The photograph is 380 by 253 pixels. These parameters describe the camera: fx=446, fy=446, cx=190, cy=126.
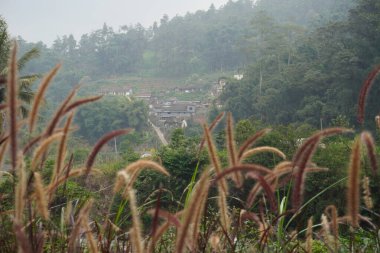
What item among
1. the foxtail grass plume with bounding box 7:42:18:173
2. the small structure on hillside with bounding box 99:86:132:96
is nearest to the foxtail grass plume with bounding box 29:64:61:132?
the foxtail grass plume with bounding box 7:42:18:173

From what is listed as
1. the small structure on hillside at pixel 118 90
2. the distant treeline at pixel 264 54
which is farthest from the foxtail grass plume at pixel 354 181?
the small structure on hillside at pixel 118 90

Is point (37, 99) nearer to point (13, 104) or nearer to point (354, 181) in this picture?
point (13, 104)

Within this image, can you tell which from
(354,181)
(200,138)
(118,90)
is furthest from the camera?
(118,90)

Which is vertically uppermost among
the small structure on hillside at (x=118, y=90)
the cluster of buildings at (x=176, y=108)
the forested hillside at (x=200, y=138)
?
the forested hillside at (x=200, y=138)

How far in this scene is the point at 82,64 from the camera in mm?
59031

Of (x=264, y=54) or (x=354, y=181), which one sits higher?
(x=264, y=54)

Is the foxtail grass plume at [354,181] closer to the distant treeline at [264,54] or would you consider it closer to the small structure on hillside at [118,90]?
the distant treeline at [264,54]

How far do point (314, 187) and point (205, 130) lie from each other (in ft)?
24.2

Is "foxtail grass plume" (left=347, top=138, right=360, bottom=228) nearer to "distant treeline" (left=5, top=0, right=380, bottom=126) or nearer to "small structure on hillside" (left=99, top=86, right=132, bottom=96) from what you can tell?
"distant treeline" (left=5, top=0, right=380, bottom=126)

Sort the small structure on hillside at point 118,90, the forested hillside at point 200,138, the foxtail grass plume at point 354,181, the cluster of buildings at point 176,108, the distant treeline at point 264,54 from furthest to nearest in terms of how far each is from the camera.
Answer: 1. the small structure on hillside at point 118,90
2. the cluster of buildings at point 176,108
3. the distant treeline at point 264,54
4. the forested hillside at point 200,138
5. the foxtail grass plume at point 354,181

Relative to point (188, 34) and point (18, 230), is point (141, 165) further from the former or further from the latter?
point (188, 34)

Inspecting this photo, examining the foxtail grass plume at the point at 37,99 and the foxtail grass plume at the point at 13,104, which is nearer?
the foxtail grass plume at the point at 13,104

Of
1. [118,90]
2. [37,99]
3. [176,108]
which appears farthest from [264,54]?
[37,99]

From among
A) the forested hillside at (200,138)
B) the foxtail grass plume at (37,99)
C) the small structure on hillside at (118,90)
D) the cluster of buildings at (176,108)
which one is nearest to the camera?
the forested hillside at (200,138)
